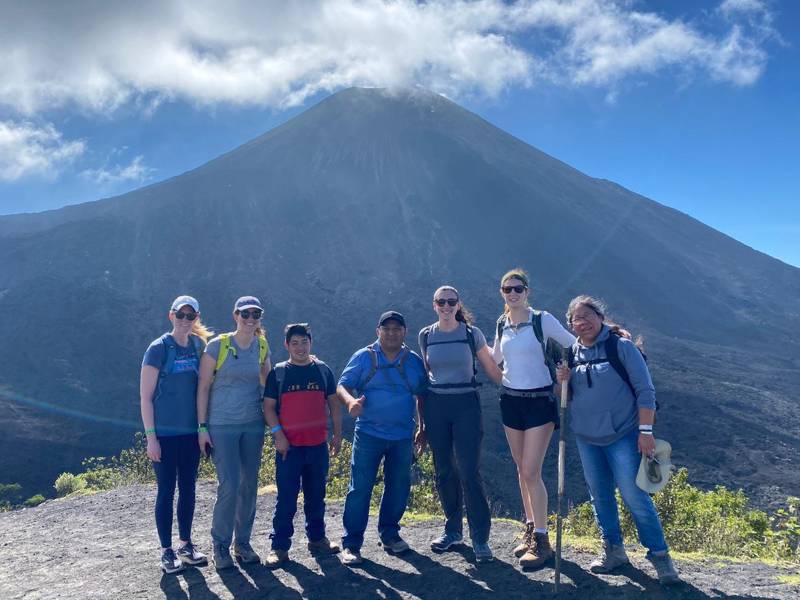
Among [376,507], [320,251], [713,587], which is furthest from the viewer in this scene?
[320,251]

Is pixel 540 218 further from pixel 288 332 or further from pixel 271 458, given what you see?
pixel 288 332

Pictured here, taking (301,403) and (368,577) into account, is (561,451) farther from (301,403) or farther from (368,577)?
(301,403)

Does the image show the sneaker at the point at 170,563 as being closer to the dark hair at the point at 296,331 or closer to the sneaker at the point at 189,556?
the sneaker at the point at 189,556

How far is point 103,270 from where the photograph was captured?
55125 millimetres

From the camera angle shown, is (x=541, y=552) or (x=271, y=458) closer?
(x=541, y=552)

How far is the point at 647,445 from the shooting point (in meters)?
4.29

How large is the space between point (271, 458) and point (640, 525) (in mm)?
8058

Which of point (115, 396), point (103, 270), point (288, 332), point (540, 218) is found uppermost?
point (540, 218)

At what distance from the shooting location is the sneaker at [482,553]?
5039 mm

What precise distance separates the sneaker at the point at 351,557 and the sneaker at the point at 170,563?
1.34 metres

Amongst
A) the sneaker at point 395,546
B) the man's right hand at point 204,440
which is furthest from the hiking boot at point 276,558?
the man's right hand at point 204,440

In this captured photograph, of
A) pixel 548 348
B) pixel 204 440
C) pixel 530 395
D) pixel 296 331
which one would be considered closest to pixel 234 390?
pixel 204 440

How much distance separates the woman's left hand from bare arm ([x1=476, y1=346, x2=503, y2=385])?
118cm

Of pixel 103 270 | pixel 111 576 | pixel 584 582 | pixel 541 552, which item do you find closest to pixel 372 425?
pixel 541 552
